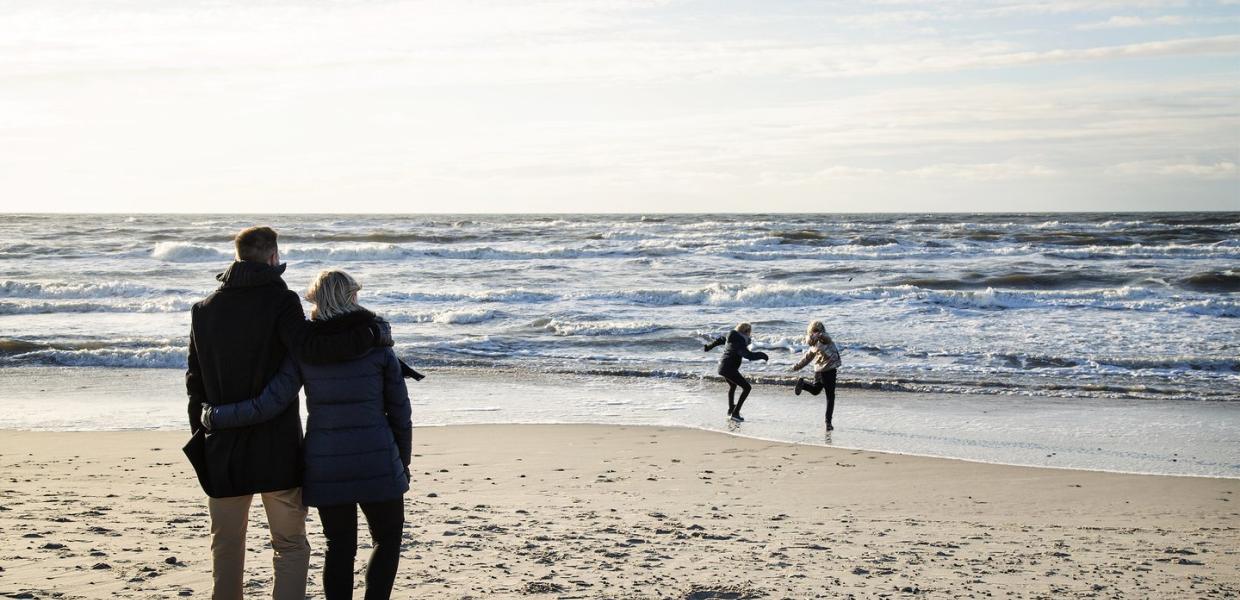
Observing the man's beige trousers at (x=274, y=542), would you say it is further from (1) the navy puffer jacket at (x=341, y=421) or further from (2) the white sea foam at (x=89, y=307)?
(2) the white sea foam at (x=89, y=307)

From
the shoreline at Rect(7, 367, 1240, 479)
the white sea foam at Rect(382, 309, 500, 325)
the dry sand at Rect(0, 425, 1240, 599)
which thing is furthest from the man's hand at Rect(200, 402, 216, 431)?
the white sea foam at Rect(382, 309, 500, 325)

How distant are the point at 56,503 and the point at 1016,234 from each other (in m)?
49.9

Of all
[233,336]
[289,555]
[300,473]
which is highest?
[233,336]

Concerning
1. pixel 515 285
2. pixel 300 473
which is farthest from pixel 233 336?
pixel 515 285

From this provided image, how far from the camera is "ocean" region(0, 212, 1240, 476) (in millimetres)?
12180

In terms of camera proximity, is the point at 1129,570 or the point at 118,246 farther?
the point at 118,246

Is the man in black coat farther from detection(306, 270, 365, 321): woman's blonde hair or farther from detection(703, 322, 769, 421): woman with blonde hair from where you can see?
detection(703, 322, 769, 421): woman with blonde hair

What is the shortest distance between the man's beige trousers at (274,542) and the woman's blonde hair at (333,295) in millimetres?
696

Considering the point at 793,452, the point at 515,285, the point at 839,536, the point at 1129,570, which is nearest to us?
the point at 1129,570

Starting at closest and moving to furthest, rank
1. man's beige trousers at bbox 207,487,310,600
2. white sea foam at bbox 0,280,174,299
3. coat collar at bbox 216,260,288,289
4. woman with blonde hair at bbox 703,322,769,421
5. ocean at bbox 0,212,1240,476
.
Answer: coat collar at bbox 216,260,288,289 < man's beige trousers at bbox 207,487,310,600 < woman with blonde hair at bbox 703,322,769,421 < ocean at bbox 0,212,1240,476 < white sea foam at bbox 0,280,174,299

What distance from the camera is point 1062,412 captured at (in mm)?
11055

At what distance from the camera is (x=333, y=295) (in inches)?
145

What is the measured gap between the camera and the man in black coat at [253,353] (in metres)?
3.63

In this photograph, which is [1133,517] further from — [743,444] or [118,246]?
[118,246]
